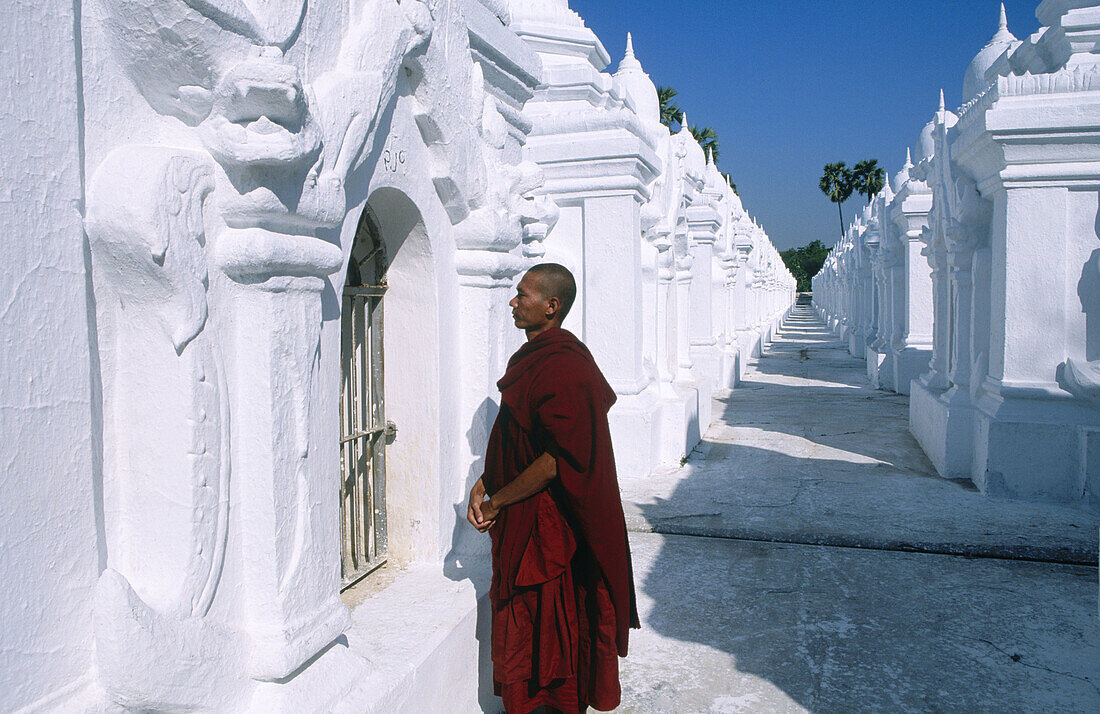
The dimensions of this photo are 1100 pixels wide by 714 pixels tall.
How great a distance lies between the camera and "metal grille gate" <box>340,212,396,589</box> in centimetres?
294

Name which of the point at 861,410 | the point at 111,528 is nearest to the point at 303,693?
the point at 111,528

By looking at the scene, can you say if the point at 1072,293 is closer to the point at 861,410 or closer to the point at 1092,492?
the point at 1092,492

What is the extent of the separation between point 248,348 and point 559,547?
1163 millimetres

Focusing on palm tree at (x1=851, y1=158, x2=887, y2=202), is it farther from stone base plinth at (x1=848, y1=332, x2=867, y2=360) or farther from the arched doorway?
the arched doorway

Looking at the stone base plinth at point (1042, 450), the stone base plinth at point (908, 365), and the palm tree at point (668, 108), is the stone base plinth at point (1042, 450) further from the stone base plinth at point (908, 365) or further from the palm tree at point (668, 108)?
the palm tree at point (668, 108)

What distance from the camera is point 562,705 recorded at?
2.63 m

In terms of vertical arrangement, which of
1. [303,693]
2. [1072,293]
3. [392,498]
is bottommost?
[303,693]

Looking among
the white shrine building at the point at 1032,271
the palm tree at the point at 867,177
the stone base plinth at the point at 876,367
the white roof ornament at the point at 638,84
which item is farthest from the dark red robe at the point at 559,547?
the palm tree at the point at 867,177

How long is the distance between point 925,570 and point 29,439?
14.6 ft

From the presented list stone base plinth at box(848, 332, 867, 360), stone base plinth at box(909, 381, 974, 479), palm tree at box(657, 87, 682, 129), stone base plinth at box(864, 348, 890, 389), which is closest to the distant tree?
palm tree at box(657, 87, 682, 129)

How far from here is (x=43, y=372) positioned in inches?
61.1

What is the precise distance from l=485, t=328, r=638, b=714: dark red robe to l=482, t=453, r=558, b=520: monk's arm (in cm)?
3

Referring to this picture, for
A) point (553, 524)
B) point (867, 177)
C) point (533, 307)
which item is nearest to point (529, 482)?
point (553, 524)

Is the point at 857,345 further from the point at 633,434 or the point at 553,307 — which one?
the point at 553,307
